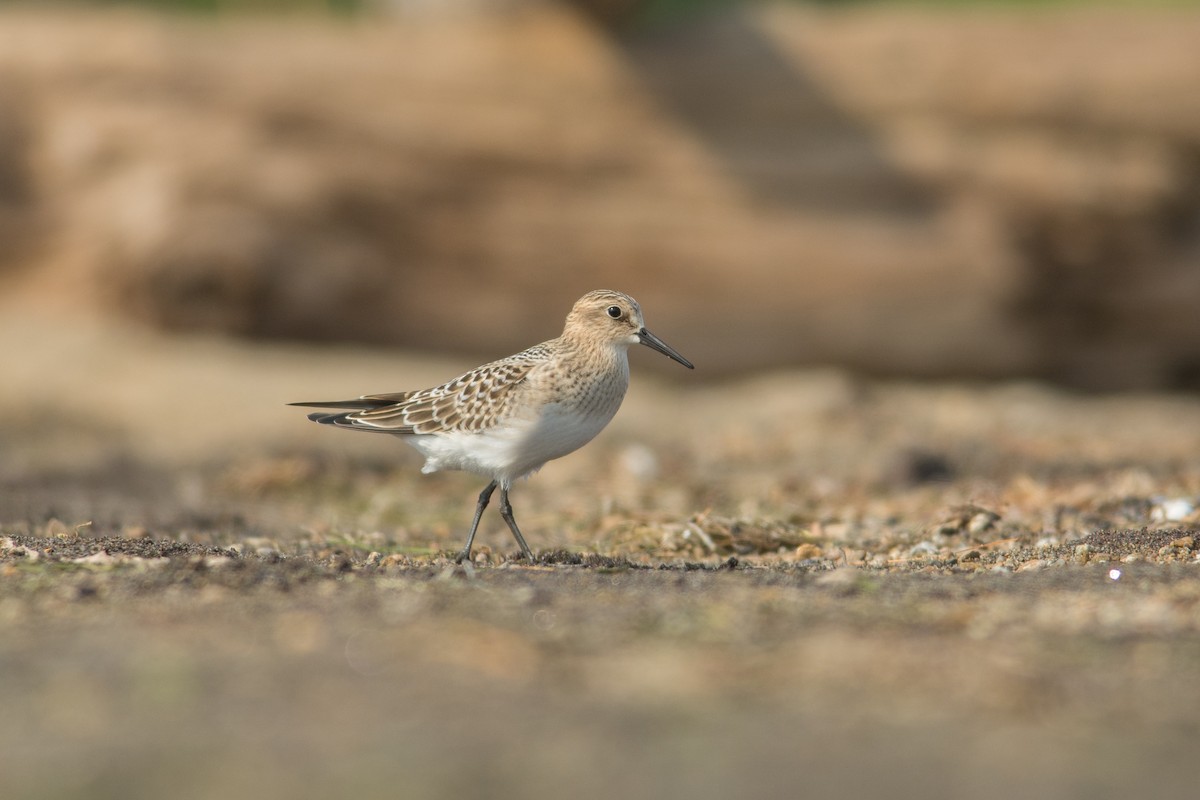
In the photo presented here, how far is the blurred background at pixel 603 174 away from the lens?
10055 mm

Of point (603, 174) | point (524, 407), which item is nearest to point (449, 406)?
point (524, 407)

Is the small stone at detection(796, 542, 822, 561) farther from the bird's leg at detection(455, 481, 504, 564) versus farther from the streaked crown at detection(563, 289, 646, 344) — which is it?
the bird's leg at detection(455, 481, 504, 564)

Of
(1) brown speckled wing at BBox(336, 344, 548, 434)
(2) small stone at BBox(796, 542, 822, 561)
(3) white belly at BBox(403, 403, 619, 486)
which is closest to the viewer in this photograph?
(3) white belly at BBox(403, 403, 619, 486)

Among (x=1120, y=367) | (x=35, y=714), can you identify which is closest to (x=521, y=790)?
(x=35, y=714)

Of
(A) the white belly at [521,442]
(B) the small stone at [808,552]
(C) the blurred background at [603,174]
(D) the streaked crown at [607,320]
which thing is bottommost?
(B) the small stone at [808,552]

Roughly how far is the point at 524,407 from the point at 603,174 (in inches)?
207

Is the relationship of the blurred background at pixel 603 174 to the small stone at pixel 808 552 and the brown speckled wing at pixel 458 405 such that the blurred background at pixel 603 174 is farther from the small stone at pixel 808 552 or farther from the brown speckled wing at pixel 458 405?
the small stone at pixel 808 552

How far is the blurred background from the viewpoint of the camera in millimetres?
10055

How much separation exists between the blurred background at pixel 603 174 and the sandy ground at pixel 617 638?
2.77 m

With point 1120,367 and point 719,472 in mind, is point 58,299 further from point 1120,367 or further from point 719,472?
point 1120,367

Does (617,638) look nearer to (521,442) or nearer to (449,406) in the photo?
(521,442)

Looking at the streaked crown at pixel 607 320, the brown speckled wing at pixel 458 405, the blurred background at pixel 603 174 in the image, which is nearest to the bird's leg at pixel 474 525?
the brown speckled wing at pixel 458 405

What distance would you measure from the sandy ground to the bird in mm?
377

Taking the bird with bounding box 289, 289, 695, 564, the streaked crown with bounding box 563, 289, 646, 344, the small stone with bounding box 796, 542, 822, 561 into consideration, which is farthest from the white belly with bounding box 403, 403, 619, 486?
the small stone with bounding box 796, 542, 822, 561
